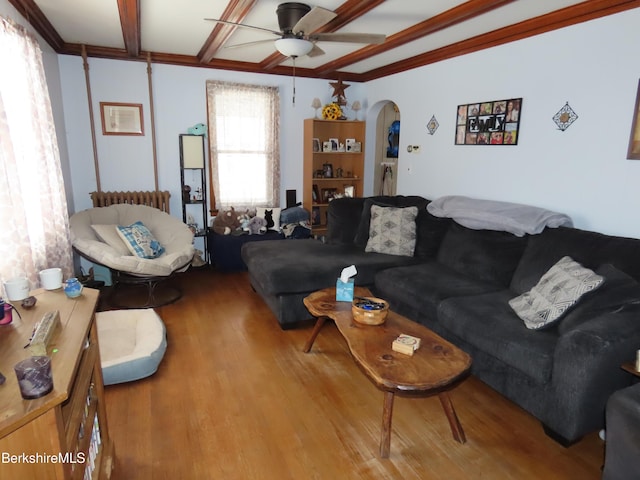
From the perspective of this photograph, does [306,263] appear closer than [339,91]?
Yes

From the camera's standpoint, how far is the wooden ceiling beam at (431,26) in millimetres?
2750

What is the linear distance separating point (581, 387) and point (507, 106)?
241cm

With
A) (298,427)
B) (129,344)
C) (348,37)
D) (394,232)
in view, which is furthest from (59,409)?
(394,232)

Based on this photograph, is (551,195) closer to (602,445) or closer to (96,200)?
(602,445)

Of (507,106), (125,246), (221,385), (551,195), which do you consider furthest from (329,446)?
(507,106)

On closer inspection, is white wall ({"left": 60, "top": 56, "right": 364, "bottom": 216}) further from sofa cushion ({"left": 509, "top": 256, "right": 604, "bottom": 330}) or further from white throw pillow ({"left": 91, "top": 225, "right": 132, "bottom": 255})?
sofa cushion ({"left": 509, "top": 256, "right": 604, "bottom": 330})

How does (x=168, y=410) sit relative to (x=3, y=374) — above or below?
below

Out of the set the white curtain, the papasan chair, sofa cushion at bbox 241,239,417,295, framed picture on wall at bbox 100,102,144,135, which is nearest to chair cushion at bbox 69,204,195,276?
the papasan chair

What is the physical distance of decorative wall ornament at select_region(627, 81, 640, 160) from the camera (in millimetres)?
2564

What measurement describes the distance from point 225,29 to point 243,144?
173 centimetres

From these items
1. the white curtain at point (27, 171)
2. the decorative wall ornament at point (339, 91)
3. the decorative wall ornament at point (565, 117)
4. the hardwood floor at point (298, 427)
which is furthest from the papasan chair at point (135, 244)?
the decorative wall ornament at point (565, 117)

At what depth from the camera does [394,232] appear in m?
3.79

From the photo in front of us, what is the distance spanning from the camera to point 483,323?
2.34 m

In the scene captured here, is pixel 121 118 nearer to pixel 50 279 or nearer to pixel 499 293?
pixel 50 279
